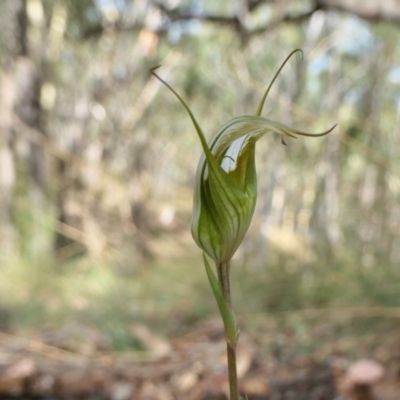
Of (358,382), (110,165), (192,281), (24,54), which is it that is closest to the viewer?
(358,382)

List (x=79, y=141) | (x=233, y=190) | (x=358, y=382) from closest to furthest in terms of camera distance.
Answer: (x=233, y=190), (x=358, y=382), (x=79, y=141)

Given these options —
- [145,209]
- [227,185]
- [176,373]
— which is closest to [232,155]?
[227,185]

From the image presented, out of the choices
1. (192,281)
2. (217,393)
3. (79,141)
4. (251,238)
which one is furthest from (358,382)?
(79,141)

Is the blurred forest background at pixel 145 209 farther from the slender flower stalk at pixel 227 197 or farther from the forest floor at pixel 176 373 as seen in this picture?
the slender flower stalk at pixel 227 197

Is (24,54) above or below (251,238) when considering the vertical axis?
above

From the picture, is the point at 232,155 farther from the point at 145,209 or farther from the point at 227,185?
the point at 145,209

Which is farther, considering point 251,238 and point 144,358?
point 251,238

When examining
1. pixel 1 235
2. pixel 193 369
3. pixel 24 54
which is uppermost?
pixel 24 54

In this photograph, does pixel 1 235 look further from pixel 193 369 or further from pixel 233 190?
pixel 233 190

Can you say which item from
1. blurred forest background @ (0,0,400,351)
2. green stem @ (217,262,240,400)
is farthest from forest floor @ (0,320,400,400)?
green stem @ (217,262,240,400)
